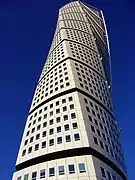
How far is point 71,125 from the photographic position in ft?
103

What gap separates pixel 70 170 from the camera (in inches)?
1062

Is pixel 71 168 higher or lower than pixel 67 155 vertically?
lower

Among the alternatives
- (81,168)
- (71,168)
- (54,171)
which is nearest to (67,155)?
(71,168)

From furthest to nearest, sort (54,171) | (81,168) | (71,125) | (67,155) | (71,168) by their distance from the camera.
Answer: (71,125) < (67,155) < (54,171) < (71,168) < (81,168)

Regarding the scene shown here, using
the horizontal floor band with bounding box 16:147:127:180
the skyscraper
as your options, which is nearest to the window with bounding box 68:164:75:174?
the skyscraper

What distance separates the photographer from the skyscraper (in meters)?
28.3

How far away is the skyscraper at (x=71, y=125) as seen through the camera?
2831 centimetres

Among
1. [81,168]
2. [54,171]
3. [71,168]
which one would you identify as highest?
[54,171]

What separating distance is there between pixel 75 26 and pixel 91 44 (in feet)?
21.9

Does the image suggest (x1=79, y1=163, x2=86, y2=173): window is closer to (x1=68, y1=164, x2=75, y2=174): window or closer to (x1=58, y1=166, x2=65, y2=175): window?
(x1=68, y1=164, x2=75, y2=174): window

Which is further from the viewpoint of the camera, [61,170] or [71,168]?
[61,170]

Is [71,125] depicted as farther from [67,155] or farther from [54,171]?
[54,171]

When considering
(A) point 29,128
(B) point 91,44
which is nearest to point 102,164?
(A) point 29,128

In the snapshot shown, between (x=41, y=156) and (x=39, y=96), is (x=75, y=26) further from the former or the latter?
(x=41, y=156)
